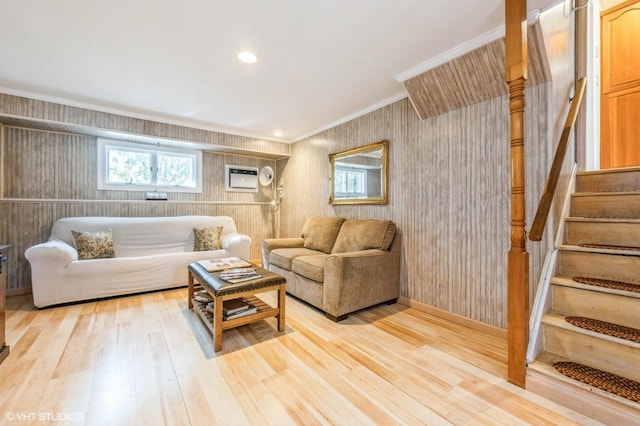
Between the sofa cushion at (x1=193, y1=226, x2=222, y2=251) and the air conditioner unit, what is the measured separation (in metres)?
1.06

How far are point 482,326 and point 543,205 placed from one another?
1.29m

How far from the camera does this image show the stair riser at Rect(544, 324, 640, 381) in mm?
1353

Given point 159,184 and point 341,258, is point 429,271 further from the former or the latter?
point 159,184

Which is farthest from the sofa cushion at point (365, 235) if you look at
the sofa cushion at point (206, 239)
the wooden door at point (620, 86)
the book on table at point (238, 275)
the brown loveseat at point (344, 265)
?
the wooden door at point (620, 86)

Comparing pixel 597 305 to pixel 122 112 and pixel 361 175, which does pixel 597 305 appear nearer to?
pixel 361 175

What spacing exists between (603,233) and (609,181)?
1.97 ft

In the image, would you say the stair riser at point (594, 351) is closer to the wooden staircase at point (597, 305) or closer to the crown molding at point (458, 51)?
the wooden staircase at point (597, 305)

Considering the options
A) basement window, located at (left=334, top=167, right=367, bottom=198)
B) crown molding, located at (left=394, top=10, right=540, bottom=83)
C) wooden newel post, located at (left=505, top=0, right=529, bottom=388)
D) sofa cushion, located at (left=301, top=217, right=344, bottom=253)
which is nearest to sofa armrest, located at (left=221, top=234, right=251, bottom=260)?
sofa cushion, located at (left=301, top=217, right=344, bottom=253)

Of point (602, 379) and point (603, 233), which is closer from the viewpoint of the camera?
point (602, 379)

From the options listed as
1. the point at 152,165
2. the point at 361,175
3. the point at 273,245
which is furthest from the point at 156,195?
the point at 361,175

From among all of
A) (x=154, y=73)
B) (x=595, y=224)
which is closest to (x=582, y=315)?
(x=595, y=224)

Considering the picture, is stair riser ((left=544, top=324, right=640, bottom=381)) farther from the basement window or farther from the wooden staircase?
the basement window

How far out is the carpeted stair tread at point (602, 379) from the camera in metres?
1.27

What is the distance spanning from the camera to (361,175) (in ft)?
11.5
